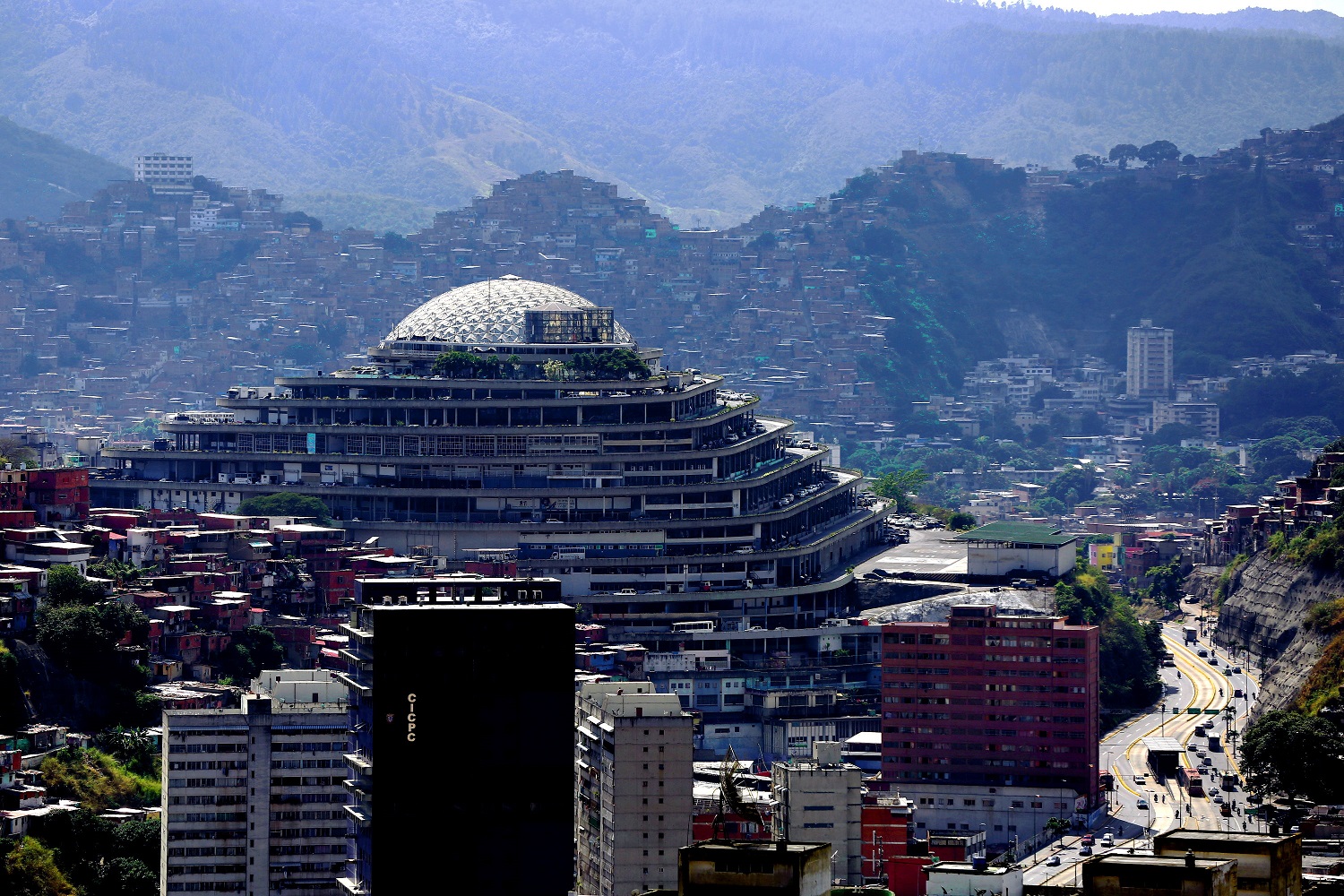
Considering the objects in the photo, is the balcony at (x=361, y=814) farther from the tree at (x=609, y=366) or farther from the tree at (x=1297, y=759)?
the tree at (x=609, y=366)

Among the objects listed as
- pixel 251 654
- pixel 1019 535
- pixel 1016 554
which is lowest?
pixel 251 654

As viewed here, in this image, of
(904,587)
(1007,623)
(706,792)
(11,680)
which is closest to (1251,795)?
(1007,623)

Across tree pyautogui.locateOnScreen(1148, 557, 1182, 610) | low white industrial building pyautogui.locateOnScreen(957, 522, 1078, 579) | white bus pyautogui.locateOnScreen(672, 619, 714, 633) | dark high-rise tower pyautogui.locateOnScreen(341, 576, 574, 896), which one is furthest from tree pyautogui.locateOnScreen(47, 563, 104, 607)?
tree pyautogui.locateOnScreen(1148, 557, 1182, 610)

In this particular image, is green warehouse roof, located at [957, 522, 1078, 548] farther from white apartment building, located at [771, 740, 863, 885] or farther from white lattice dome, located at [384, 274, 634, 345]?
white apartment building, located at [771, 740, 863, 885]

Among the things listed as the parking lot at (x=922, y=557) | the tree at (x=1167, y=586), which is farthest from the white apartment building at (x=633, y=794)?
the tree at (x=1167, y=586)

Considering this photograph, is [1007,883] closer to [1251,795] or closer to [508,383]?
[1251,795]

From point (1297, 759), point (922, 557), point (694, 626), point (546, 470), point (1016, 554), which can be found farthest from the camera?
point (922, 557)

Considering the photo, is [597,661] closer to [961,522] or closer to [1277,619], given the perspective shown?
[1277,619]

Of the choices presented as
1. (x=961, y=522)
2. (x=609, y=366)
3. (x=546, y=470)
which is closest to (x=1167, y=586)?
(x=961, y=522)
